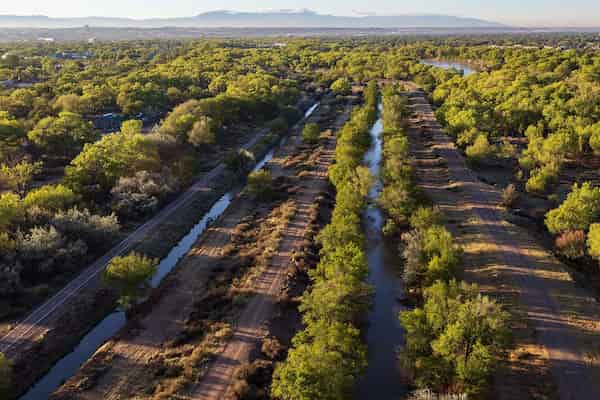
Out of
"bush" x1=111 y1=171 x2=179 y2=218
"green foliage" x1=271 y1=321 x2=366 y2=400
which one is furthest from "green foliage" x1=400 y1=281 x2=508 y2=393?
"bush" x1=111 y1=171 x2=179 y2=218

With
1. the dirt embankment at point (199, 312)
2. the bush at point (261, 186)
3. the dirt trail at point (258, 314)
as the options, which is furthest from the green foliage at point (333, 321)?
the bush at point (261, 186)

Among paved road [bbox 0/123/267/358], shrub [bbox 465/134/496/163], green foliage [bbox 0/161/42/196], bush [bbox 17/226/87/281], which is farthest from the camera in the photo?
shrub [bbox 465/134/496/163]

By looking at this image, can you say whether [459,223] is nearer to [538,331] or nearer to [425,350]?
[538,331]

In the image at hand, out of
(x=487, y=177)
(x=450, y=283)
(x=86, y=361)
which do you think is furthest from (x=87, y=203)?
(x=487, y=177)

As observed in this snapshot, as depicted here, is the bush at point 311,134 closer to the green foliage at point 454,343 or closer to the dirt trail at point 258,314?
the dirt trail at point 258,314

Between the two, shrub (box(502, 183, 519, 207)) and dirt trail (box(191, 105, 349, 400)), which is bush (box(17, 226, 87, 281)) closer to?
dirt trail (box(191, 105, 349, 400))

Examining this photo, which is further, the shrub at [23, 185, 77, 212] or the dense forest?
the shrub at [23, 185, 77, 212]

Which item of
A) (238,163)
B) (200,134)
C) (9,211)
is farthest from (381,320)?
(200,134)
